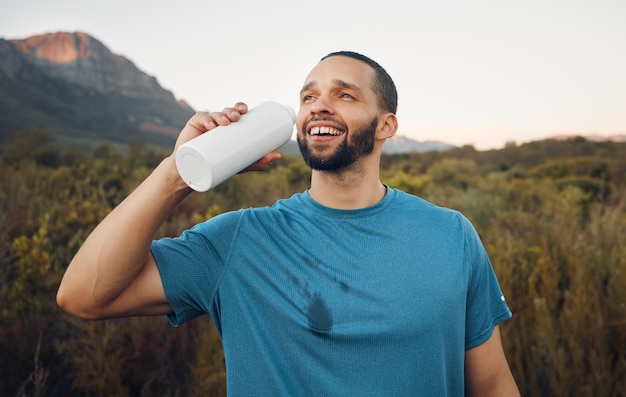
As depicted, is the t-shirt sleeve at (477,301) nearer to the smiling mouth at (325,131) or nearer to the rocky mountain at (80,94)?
the smiling mouth at (325,131)

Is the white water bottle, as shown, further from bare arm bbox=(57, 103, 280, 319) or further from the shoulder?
the shoulder

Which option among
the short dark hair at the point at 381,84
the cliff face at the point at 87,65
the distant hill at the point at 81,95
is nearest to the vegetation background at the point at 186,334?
the short dark hair at the point at 381,84

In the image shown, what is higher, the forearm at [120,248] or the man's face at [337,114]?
the man's face at [337,114]

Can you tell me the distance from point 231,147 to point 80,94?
99.4 meters

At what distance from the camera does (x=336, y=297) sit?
1531 mm

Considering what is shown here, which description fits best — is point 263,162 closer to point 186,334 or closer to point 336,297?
point 336,297

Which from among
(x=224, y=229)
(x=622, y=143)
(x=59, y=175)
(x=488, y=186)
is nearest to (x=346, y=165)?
(x=224, y=229)

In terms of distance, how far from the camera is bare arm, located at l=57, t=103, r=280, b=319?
4.77 feet

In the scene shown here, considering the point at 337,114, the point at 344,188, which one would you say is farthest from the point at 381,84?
the point at 344,188

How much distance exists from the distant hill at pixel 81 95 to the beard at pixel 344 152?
47.1m

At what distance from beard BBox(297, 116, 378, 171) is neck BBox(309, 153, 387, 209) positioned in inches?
1.3

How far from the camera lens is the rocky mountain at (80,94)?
61312 millimetres

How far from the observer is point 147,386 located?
116 inches

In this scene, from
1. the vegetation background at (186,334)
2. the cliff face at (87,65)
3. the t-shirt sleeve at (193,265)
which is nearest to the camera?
the t-shirt sleeve at (193,265)
